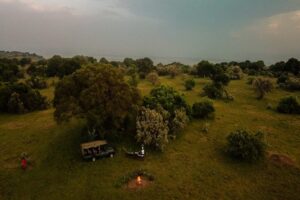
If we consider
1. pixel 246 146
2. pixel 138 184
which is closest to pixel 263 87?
pixel 246 146

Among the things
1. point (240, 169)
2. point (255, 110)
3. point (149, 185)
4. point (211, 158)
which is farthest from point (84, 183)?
point (255, 110)

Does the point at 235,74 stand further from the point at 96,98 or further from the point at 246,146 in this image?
the point at 96,98

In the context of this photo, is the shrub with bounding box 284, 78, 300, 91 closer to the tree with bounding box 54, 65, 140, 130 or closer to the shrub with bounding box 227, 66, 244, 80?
the shrub with bounding box 227, 66, 244, 80

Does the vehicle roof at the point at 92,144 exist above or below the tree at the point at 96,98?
below

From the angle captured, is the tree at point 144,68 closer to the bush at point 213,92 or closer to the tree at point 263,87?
the bush at point 213,92

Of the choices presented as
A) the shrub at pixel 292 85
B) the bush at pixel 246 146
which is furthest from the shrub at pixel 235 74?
the bush at pixel 246 146

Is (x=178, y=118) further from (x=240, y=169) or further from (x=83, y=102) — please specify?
(x=83, y=102)
